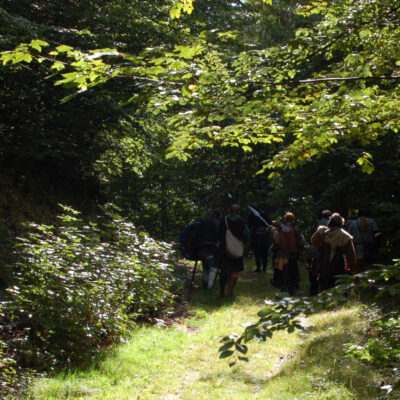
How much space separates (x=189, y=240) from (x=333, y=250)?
4.66 meters

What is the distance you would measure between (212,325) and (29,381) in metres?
4.19

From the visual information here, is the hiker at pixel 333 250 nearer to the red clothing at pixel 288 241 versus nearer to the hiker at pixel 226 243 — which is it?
the red clothing at pixel 288 241

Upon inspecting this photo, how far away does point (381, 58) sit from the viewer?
5879 mm

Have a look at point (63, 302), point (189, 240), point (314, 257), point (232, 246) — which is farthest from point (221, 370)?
point (189, 240)

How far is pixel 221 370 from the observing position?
678 centimetres

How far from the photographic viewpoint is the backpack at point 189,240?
12855mm

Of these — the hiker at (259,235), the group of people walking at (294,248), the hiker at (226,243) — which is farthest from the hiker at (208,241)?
the hiker at (259,235)

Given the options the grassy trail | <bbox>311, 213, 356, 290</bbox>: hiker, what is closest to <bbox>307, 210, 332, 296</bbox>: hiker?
<bbox>311, 213, 356, 290</bbox>: hiker

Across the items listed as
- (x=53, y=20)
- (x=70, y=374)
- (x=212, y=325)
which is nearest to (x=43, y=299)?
(x=70, y=374)

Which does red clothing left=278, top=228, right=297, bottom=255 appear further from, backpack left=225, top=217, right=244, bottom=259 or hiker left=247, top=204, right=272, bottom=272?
hiker left=247, top=204, right=272, bottom=272

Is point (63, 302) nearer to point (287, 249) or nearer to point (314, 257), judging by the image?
point (314, 257)

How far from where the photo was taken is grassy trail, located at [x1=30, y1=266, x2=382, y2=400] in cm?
557

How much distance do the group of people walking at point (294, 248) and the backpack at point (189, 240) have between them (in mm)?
93

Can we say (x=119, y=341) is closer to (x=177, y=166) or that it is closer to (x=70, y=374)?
(x=70, y=374)
